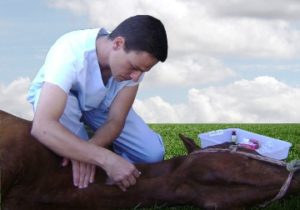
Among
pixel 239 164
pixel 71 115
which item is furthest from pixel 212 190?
pixel 71 115

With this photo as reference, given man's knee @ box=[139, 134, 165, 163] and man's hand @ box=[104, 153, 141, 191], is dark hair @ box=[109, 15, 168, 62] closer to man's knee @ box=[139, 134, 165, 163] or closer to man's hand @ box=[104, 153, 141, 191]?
man's hand @ box=[104, 153, 141, 191]

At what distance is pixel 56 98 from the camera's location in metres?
3.25

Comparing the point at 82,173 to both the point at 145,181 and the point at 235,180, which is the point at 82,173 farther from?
the point at 235,180

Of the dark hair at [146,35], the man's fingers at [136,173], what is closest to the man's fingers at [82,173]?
the man's fingers at [136,173]

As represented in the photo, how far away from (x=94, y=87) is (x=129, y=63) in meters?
0.44

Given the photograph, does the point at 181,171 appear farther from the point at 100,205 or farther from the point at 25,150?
the point at 25,150

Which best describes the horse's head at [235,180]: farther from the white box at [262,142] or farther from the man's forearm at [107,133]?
the white box at [262,142]

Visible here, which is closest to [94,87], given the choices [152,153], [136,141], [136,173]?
[136,173]

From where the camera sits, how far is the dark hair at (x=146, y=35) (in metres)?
3.19

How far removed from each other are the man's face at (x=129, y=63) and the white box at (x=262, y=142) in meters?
1.21

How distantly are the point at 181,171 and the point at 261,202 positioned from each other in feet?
1.29

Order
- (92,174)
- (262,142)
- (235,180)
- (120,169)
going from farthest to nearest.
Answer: (262,142), (92,174), (120,169), (235,180)

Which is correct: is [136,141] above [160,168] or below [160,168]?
below

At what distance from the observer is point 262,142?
4379mm
